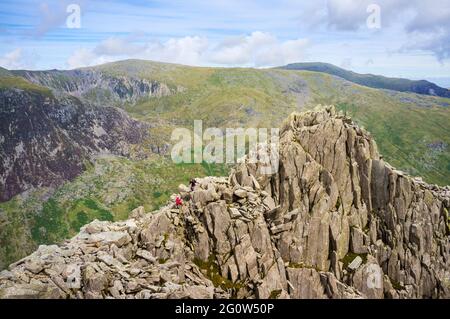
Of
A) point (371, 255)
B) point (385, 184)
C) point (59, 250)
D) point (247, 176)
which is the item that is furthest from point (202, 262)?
point (385, 184)

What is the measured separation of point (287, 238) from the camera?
284ft

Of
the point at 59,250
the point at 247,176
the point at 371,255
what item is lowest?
the point at 371,255

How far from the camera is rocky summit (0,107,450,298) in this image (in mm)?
64188

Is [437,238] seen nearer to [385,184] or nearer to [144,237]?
[385,184]

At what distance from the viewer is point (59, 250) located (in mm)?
A: 66562

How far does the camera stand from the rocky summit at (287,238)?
6419 centimetres

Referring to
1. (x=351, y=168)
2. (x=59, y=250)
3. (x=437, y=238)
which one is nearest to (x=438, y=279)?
(x=437, y=238)

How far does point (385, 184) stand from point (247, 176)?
36.9m

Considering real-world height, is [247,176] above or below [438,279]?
above

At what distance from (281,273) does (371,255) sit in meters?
25.3

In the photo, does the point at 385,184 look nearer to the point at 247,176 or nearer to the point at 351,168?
the point at 351,168
